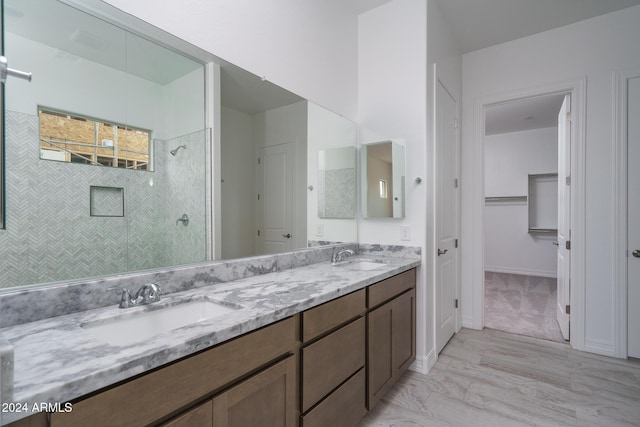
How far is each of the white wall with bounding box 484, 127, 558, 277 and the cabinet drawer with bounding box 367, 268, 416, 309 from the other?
14.2 ft

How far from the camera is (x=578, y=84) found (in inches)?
110

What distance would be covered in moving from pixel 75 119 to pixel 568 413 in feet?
9.80

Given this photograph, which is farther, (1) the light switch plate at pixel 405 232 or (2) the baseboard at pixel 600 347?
(2) the baseboard at pixel 600 347

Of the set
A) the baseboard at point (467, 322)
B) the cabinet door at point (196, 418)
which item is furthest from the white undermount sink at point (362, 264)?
the baseboard at point (467, 322)

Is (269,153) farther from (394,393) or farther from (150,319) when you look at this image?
(394,393)

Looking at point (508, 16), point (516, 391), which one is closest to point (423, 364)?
point (516, 391)

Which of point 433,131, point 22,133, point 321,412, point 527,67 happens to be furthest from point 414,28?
point 321,412

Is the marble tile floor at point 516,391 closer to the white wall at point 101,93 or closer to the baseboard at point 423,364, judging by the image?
the baseboard at point 423,364

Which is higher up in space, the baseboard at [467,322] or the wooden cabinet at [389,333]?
the wooden cabinet at [389,333]

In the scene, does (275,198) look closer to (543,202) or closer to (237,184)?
(237,184)

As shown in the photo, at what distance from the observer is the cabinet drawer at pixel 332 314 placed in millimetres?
1264

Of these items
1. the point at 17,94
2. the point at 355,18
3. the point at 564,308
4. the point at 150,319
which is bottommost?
the point at 564,308

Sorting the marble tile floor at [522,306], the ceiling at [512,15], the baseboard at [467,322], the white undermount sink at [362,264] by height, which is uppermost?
the ceiling at [512,15]

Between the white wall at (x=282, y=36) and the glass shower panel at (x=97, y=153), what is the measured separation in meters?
0.16
